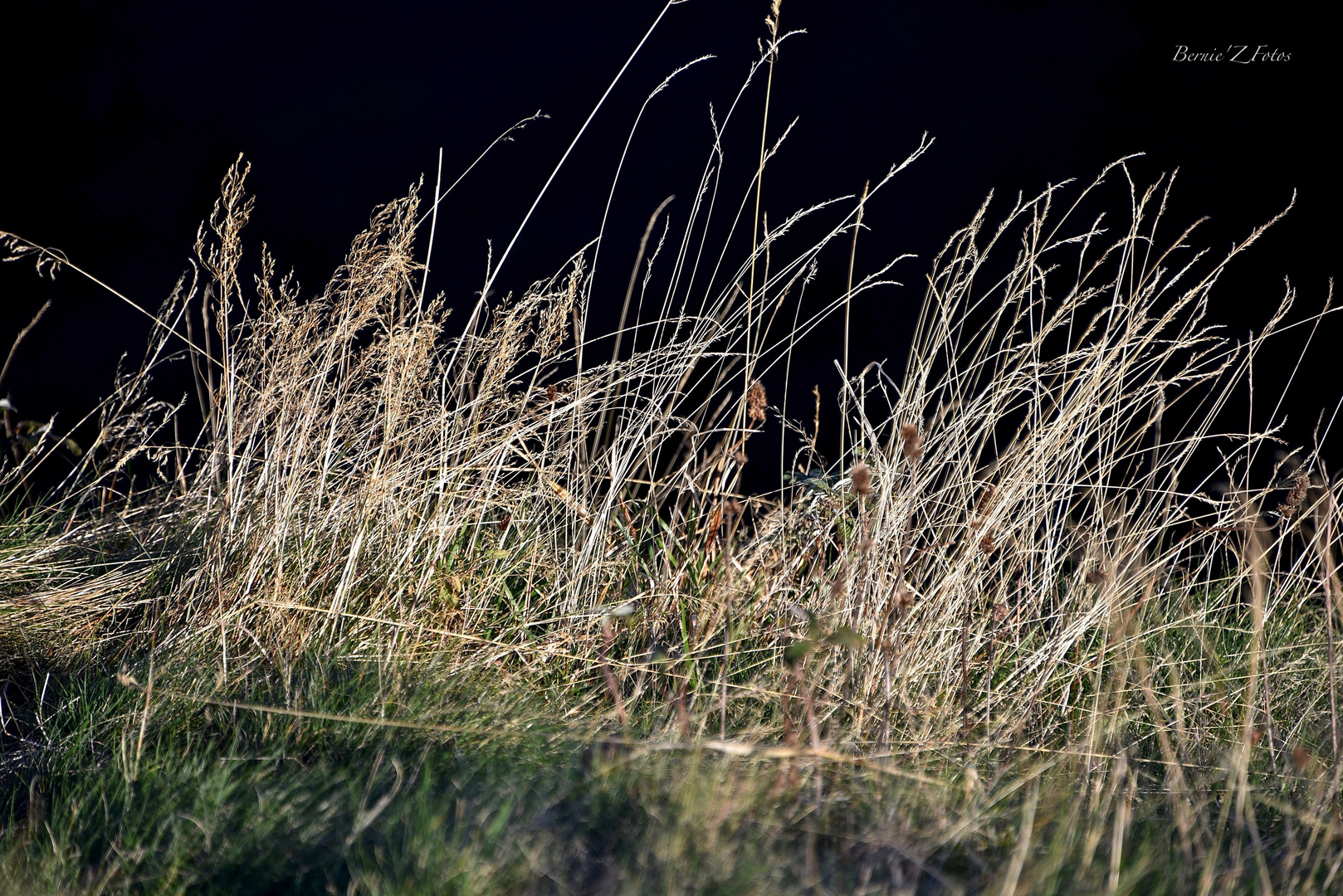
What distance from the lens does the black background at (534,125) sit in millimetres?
3004

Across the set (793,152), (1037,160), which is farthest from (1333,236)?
(793,152)

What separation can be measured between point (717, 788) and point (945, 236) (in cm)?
219

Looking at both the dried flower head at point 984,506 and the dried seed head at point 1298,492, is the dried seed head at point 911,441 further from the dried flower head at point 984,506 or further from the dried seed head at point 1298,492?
the dried seed head at point 1298,492

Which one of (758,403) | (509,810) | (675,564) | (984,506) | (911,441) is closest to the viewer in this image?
(509,810)

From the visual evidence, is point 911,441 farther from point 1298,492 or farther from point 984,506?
point 1298,492

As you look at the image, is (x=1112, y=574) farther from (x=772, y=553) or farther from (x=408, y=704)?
(x=408, y=704)

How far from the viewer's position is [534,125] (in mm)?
3100

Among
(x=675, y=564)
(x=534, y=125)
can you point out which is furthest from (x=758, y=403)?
(x=534, y=125)
